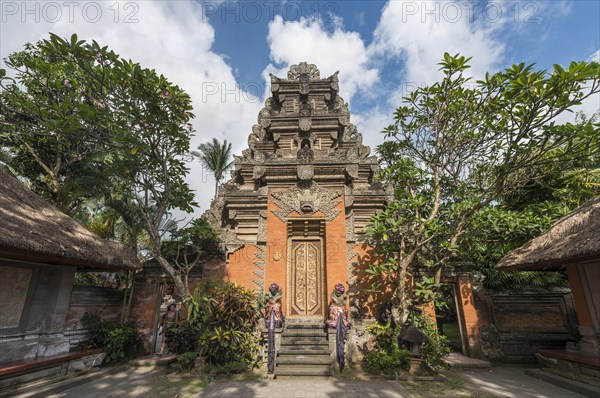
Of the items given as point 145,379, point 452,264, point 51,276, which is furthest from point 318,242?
point 51,276

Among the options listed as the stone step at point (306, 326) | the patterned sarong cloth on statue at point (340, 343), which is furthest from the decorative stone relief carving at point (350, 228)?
the stone step at point (306, 326)

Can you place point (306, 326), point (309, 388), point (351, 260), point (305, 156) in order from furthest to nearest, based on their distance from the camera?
point (305, 156) → point (351, 260) → point (306, 326) → point (309, 388)

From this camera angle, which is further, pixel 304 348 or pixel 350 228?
pixel 350 228

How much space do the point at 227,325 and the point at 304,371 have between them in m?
2.50

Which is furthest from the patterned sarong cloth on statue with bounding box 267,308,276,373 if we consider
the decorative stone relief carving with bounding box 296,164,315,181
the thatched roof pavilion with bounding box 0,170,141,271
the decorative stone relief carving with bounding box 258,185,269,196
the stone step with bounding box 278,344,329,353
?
the decorative stone relief carving with bounding box 296,164,315,181

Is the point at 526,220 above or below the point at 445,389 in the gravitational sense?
above

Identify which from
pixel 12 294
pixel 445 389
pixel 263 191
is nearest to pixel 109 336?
pixel 12 294

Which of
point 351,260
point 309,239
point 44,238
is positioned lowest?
point 351,260

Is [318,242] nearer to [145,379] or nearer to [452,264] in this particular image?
[452,264]

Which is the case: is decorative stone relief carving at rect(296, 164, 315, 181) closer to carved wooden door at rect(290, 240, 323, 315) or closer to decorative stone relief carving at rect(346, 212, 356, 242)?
decorative stone relief carving at rect(346, 212, 356, 242)

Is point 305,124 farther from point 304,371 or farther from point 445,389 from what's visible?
point 445,389

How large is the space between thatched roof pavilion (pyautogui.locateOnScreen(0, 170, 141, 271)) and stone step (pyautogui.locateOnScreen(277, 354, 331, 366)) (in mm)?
5414

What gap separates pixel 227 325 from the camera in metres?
8.15

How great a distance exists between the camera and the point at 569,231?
7.58 meters
